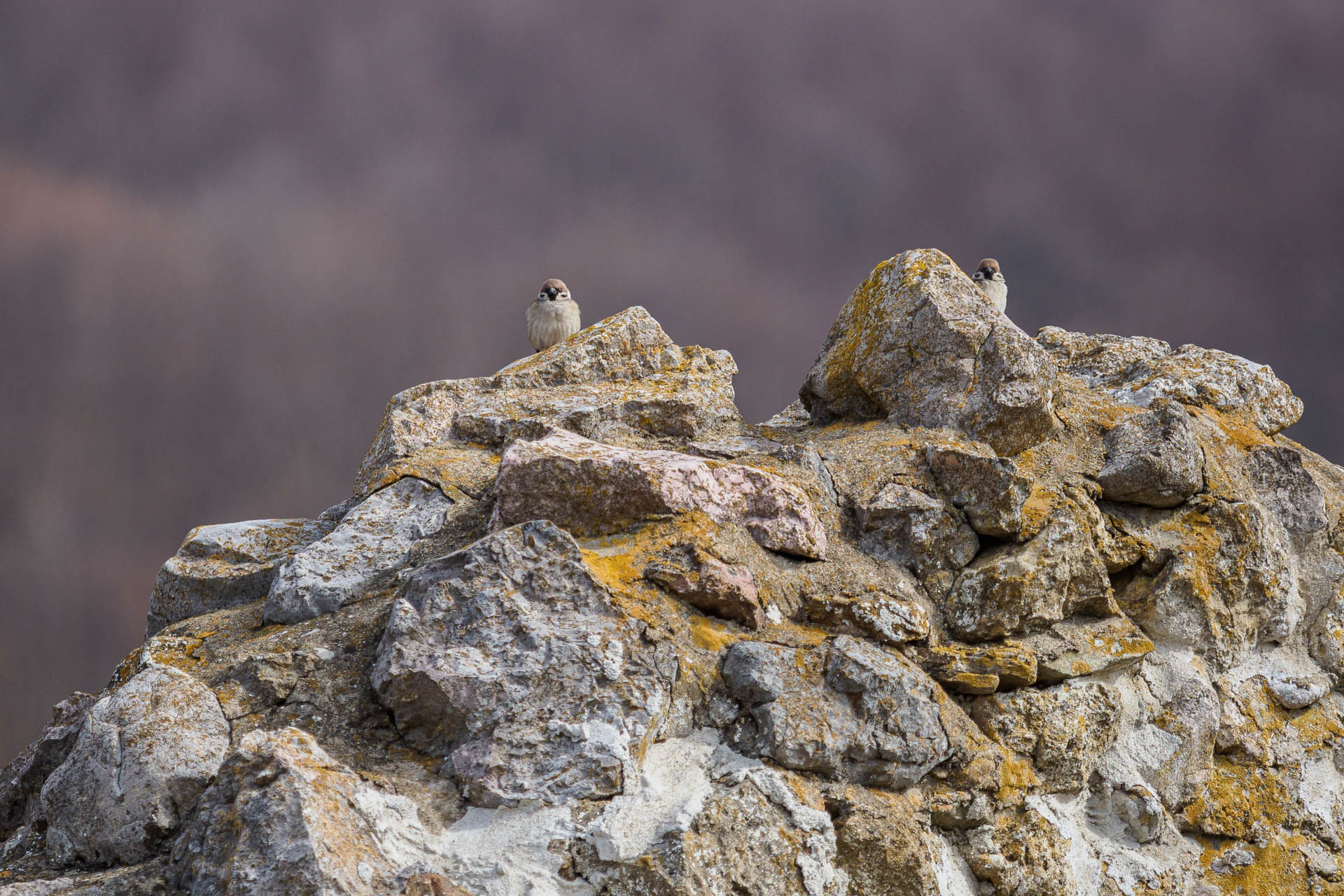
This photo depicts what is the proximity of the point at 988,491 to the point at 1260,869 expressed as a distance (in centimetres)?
327

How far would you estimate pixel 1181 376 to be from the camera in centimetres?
947

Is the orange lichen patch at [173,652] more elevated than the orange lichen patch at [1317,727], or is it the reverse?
the orange lichen patch at [1317,727]

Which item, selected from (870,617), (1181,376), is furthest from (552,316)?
(870,617)

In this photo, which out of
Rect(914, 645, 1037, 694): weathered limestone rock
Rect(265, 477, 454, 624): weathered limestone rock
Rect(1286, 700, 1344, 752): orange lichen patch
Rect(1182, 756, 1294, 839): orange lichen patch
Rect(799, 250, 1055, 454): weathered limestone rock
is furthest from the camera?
Rect(799, 250, 1055, 454): weathered limestone rock

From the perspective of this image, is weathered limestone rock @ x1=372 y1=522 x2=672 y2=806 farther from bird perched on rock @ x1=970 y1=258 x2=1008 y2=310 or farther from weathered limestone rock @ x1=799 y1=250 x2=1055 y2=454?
bird perched on rock @ x1=970 y1=258 x2=1008 y2=310

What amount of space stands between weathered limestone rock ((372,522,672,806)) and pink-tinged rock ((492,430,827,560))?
78 centimetres

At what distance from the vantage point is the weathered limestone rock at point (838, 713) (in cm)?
542

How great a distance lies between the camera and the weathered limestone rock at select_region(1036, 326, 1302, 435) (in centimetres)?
935

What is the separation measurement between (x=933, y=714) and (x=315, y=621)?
12.9ft

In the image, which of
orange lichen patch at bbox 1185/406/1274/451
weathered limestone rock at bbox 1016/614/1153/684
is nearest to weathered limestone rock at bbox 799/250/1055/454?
weathered limestone rock at bbox 1016/614/1153/684

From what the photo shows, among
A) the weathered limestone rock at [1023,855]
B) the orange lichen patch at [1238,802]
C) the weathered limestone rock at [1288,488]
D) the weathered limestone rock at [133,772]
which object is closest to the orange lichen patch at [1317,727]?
the orange lichen patch at [1238,802]

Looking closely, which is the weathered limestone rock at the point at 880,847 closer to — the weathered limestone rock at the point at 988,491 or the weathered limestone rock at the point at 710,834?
the weathered limestone rock at the point at 710,834

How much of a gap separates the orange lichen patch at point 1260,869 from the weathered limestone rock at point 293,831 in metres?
5.48

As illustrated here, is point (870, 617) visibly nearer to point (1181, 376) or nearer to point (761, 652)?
point (761, 652)
